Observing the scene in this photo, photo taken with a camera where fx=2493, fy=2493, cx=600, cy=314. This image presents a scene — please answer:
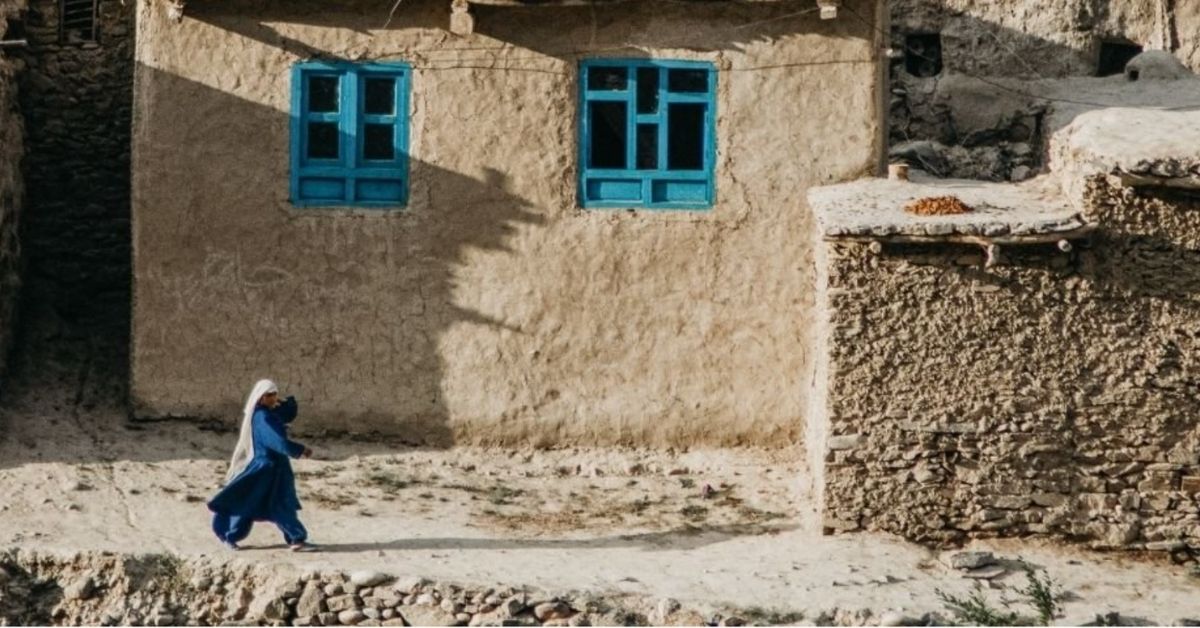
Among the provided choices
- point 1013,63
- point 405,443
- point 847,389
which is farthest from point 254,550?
point 1013,63

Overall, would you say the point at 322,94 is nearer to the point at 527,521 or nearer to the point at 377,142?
the point at 377,142

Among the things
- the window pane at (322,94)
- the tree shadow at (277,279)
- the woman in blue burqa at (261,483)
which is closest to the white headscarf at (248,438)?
the woman in blue burqa at (261,483)

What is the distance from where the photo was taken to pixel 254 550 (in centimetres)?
1536

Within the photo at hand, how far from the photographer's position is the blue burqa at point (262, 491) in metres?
15.3

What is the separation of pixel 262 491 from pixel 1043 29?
9.71 m

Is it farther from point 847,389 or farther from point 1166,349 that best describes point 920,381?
point 1166,349

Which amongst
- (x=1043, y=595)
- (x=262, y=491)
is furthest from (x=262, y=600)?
(x=1043, y=595)

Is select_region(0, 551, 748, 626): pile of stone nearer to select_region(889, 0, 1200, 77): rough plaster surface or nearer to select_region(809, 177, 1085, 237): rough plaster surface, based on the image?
select_region(809, 177, 1085, 237): rough plaster surface

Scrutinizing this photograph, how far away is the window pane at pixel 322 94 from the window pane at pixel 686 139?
7.96 feet

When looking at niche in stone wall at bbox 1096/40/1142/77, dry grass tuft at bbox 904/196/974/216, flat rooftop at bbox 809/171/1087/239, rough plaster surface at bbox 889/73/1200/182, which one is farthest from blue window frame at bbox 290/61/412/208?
niche in stone wall at bbox 1096/40/1142/77

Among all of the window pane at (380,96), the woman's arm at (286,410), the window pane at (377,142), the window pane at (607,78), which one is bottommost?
the woman's arm at (286,410)

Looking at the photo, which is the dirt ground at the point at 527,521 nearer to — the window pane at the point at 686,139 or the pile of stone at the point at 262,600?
the pile of stone at the point at 262,600

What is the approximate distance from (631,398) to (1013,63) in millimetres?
6063

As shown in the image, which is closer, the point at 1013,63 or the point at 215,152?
the point at 215,152
